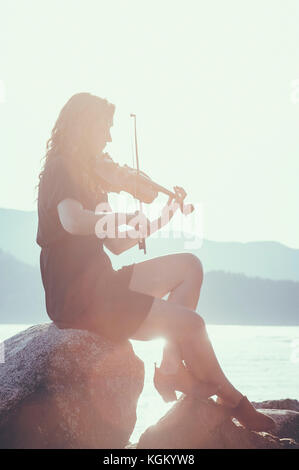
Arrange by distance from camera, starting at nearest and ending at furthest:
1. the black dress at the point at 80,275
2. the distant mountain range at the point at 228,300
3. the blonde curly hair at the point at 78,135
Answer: the black dress at the point at 80,275, the blonde curly hair at the point at 78,135, the distant mountain range at the point at 228,300

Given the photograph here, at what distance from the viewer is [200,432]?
3.83 metres

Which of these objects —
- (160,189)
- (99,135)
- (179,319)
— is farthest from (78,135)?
(179,319)

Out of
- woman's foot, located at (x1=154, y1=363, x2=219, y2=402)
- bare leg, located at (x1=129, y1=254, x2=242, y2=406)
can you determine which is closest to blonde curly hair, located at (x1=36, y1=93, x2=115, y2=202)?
bare leg, located at (x1=129, y1=254, x2=242, y2=406)

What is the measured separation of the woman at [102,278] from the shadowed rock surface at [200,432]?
0.12 m

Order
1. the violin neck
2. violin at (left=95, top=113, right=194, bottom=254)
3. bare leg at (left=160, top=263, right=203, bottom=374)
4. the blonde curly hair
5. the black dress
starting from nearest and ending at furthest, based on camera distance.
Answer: the black dress → the blonde curly hair → bare leg at (left=160, top=263, right=203, bottom=374) → violin at (left=95, top=113, right=194, bottom=254) → the violin neck

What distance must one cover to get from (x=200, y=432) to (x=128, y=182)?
5.84ft

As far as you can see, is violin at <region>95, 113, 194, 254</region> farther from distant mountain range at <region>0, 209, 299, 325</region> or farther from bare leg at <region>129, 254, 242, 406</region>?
distant mountain range at <region>0, 209, 299, 325</region>

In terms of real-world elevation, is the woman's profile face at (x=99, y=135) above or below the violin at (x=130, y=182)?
above

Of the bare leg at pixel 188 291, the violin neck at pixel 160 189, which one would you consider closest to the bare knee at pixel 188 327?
the bare leg at pixel 188 291

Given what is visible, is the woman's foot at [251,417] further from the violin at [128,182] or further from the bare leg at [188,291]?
the violin at [128,182]

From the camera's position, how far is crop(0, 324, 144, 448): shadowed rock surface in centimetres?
370

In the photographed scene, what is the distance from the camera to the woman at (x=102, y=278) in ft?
11.3

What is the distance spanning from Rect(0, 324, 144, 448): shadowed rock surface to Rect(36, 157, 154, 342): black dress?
322 mm

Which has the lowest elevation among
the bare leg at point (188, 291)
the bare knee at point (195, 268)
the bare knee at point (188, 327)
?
the bare knee at point (188, 327)
